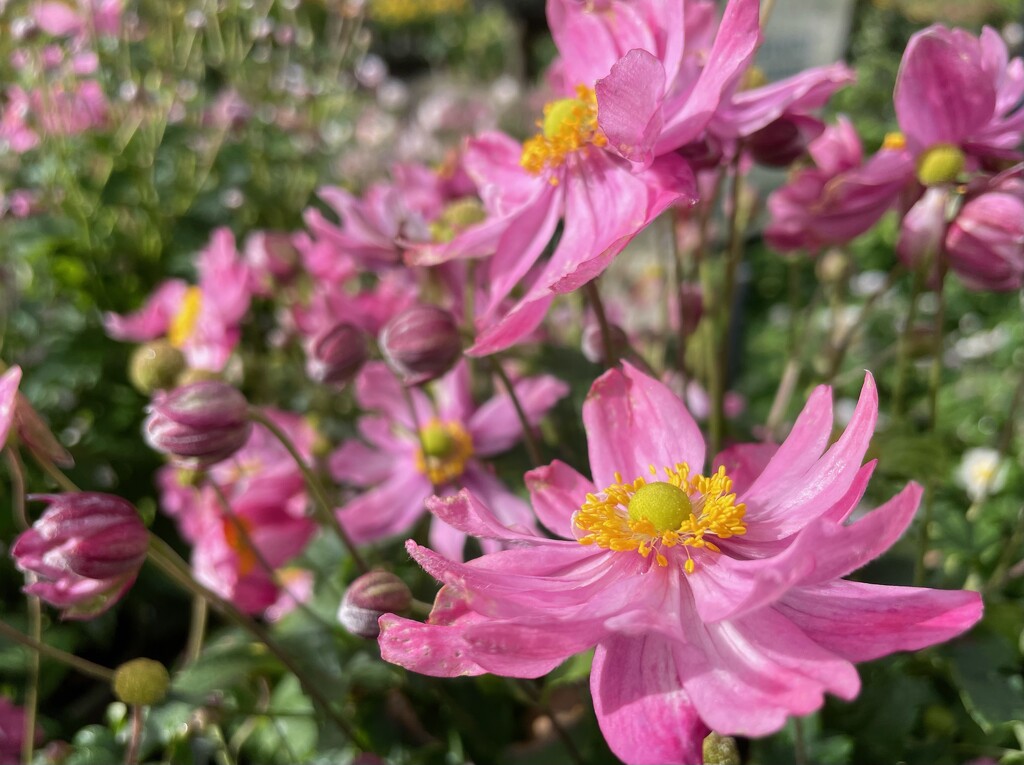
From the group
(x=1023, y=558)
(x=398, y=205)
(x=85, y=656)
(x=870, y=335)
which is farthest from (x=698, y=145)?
(x=870, y=335)

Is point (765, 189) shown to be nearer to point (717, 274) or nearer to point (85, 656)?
point (717, 274)

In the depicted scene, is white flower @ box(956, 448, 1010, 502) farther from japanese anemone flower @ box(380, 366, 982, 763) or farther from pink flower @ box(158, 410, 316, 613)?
pink flower @ box(158, 410, 316, 613)

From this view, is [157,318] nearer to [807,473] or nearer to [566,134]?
[566,134]

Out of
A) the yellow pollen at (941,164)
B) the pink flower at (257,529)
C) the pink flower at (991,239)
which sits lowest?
the pink flower at (257,529)

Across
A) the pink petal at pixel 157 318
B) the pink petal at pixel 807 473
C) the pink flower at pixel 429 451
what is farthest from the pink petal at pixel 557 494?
the pink petal at pixel 157 318

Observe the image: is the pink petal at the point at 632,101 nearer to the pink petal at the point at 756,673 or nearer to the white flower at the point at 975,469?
the pink petal at the point at 756,673
